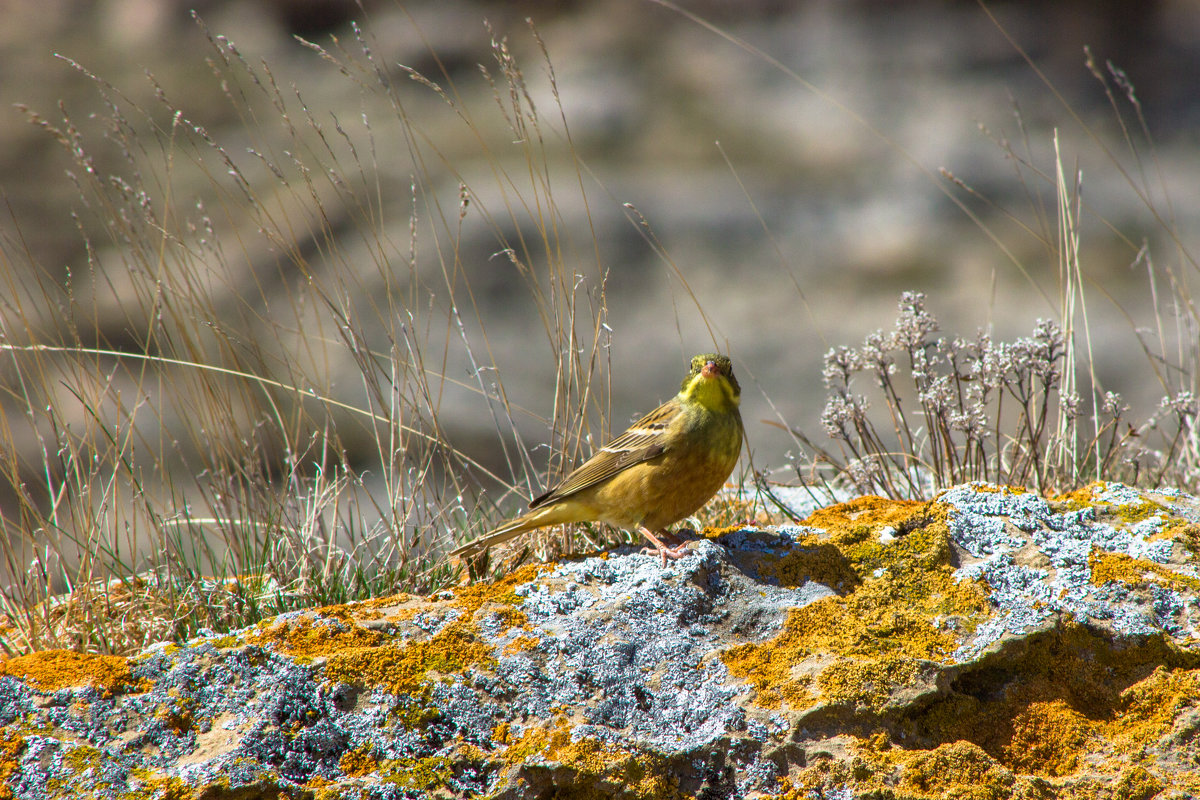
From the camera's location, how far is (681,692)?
2.54 metres

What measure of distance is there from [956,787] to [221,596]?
2483mm

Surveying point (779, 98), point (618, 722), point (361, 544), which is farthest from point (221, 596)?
point (779, 98)

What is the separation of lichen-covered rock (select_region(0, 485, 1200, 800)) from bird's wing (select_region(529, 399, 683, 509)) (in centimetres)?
56

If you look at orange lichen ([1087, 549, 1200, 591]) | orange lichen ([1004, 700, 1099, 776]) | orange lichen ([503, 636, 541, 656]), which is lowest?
orange lichen ([1004, 700, 1099, 776])

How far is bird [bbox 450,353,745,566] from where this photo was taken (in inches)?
135

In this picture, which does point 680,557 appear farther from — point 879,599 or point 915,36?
point 915,36

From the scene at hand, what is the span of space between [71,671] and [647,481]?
6.24 feet

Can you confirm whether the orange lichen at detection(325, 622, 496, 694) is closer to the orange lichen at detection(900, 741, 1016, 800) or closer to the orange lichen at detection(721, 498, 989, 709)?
the orange lichen at detection(721, 498, 989, 709)

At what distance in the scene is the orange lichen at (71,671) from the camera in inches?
94.5

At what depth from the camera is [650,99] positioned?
16172mm

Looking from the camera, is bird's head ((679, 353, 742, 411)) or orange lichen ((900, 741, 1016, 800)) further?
bird's head ((679, 353, 742, 411))

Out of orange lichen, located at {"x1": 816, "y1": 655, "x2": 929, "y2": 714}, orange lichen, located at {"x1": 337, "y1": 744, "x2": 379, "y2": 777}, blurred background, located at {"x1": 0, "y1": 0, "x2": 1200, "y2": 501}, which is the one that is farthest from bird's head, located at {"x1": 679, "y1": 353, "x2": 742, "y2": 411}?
blurred background, located at {"x1": 0, "y1": 0, "x2": 1200, "y2": 501}

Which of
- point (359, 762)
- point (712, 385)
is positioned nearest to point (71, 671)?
point (359, 762)

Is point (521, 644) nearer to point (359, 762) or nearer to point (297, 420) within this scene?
point (359, 762)
